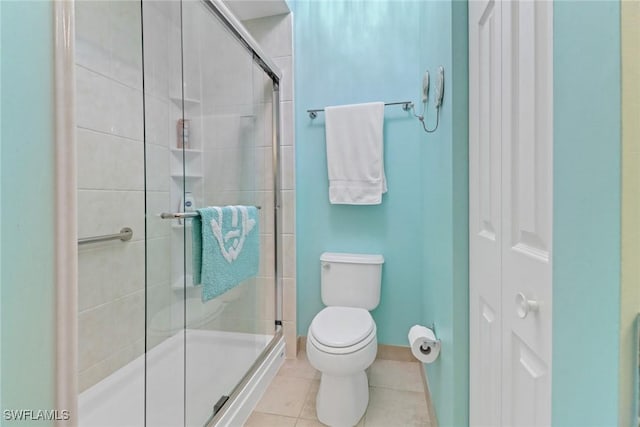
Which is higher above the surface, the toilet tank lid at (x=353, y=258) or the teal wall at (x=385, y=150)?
the teal wall at (x=385, y=150)

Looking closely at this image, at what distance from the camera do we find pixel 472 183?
931 mm

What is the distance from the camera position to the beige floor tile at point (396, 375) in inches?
63.8

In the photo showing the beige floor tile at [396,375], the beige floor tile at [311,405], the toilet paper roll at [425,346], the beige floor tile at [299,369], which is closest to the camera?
the toilet paper roll at [425,346]

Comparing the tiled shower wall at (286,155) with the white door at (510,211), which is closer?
the white door at (510,211)

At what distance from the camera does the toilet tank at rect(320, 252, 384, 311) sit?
178 cm

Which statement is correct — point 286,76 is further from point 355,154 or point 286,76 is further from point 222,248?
point 222,248

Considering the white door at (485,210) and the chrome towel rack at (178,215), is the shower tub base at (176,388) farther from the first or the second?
the white door at (485,210)

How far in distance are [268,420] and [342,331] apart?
539 millimetres

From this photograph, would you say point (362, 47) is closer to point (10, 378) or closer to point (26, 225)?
point (26, 225)

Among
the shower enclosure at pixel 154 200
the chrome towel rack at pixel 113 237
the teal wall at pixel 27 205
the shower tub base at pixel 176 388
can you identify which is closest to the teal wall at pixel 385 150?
the shower enclosure at pixel 154 200

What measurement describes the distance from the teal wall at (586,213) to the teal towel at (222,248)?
Result: 115 centimetres

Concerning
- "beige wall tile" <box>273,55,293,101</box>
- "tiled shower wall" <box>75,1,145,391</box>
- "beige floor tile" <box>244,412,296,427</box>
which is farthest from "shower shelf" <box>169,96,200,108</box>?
"beige floor tile" <box>244,412,296,427</box>

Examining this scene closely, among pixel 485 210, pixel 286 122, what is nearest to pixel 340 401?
pixel 485 210

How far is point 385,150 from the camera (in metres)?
1.89
